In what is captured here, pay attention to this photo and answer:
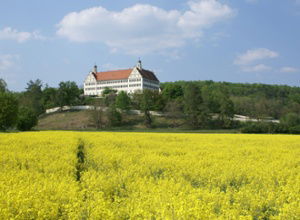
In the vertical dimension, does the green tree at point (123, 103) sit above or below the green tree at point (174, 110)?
above

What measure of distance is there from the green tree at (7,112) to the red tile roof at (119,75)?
8563 centimetres

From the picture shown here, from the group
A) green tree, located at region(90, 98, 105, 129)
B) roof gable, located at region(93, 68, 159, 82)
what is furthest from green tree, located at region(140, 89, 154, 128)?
roof gable, located at region(93, 68, 159, 82)

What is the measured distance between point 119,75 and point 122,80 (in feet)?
8.85

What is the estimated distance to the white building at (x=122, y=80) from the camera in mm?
134125

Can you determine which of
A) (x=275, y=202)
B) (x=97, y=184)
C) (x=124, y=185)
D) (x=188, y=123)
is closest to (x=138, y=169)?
(x=124, y=185)

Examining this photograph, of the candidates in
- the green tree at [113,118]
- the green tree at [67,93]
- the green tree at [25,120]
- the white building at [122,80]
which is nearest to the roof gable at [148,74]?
the white building at [122,80]

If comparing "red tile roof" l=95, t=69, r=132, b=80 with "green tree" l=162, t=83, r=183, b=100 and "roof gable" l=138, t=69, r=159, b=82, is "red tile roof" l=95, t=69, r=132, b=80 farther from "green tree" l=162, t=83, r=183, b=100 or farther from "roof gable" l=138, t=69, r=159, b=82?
"green tree" l=162, t=83, r=183, b=100

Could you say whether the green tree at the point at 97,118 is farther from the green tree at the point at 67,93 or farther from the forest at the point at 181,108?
the green tree at the point at 67,93

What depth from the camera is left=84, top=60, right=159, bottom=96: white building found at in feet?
440

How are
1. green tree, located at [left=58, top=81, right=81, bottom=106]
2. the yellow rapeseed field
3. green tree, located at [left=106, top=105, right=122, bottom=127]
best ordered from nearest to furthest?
the yellow rapeseed field
green tree, located at [left=106, top=105, right=122, bottom=127]
green tree, located at [left=58, top=81, right=81, bottom=106]

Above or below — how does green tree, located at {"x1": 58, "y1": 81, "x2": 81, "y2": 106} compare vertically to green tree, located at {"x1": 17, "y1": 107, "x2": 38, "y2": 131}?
above

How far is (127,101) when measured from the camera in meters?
89.8

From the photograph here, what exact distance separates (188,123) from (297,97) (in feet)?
216

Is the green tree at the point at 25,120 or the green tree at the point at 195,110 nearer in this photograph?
the green tree at the point at 25,120
